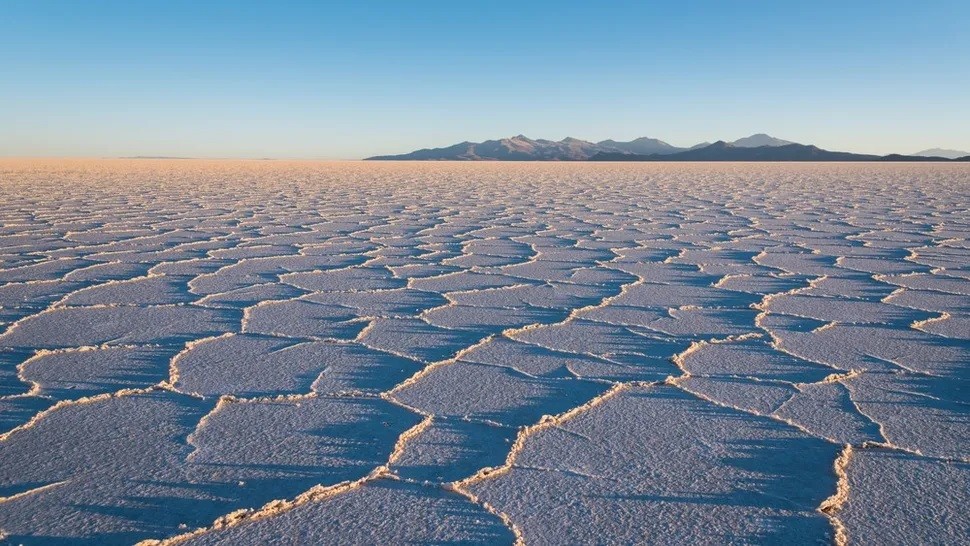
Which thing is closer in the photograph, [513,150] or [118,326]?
[118,326]

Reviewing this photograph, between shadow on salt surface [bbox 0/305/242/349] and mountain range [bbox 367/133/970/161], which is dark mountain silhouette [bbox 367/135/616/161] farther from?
shadow on salt surface [bbox 0/305/242/349]

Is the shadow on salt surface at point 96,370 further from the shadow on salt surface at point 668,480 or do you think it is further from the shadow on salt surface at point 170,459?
the shadow on salt surface at point 668,480

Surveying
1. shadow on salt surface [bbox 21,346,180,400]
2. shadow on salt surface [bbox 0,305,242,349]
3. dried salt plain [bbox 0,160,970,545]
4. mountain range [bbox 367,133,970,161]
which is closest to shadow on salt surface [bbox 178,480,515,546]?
dried salt plain [bbox 0,160,970,545]

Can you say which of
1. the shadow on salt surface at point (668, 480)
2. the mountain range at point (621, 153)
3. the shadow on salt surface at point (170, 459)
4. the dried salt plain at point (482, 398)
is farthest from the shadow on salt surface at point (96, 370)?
the mountain range at point (621, 153)

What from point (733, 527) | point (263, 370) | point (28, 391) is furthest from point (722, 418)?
point (28, 391)

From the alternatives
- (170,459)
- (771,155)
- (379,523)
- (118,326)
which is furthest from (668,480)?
(771,155)

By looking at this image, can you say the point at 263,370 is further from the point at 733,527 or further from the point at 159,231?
the point at 159,231

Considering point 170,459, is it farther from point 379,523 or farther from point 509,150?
point 509,150

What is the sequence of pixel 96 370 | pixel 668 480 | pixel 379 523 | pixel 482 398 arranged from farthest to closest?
pixel 96 370 → pixel 482 398 → pixel 668 480 → pixel 379 523

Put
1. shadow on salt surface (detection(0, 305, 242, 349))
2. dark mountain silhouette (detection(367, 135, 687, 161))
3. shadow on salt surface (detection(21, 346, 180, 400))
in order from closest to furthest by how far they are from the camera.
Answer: shadow on salt surface (detection(21, 346, 180, 400)) < shadow on salt surface (detection(0, 305, 242, 349)) < dark mountain silhouette (detection(367, 135, 687, 161))
